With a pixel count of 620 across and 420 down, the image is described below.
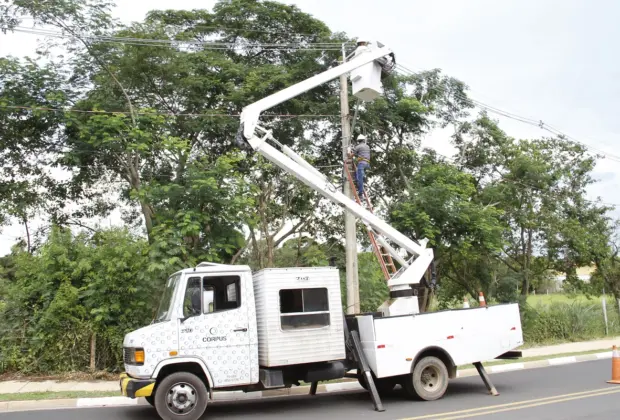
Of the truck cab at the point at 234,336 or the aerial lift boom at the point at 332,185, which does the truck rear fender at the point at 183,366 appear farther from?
the aerial lift boom at the point at 332,185

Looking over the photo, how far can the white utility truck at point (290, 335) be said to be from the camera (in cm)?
819

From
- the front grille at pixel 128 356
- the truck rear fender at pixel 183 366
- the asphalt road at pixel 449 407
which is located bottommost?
the asphalt road at pixel 449 407

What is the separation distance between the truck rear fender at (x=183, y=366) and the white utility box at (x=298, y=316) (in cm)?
93

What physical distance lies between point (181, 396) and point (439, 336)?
4.73 m

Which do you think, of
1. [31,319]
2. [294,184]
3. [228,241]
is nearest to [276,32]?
[294,184]

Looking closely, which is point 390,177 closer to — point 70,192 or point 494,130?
point 494,130

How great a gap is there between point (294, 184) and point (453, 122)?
7.75 meters

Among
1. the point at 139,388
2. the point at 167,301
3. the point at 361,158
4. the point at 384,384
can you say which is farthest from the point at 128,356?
the point at 361,158

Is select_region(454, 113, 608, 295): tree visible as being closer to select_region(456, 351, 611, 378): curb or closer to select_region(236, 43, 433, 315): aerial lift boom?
select_region(456, 351, 611, 378): curb

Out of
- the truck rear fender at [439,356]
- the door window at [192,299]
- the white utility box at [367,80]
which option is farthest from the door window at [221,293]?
the white utility box at [367,80]

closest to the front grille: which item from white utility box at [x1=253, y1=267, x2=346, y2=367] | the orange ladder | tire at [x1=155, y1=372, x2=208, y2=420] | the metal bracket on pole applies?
tire at [x1=155, y1=372, x2=208, y2=420]

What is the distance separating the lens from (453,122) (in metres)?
21.9

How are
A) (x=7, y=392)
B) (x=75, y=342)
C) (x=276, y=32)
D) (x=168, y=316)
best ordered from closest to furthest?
1. (x=168, y=316)
2. (x=7, y=392)
3. (x=75, y=342)
4. (x=276, y=32)

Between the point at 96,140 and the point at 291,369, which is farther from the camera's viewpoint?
the point at 96,140
